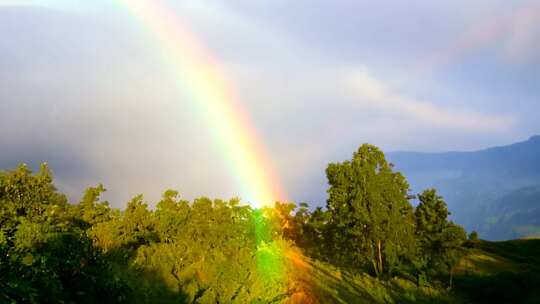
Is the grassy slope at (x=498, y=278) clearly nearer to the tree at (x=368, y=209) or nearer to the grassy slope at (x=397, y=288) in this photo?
the grassy slope at (x=397, y=288)

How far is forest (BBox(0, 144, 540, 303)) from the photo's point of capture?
1202 centimetres

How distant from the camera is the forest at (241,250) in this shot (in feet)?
39.4

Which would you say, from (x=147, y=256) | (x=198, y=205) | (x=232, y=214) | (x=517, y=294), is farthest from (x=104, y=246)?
(x=517, y=294)

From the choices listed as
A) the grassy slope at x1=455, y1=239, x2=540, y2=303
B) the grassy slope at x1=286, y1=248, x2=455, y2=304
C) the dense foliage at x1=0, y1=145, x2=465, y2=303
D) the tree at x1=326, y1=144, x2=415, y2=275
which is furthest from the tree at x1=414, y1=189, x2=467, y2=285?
the grassy slope at x1=286, y1=248, x2=455, y2=304

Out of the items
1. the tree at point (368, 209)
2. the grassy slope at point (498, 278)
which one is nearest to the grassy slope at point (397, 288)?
the grassy slope at point (498, 278)

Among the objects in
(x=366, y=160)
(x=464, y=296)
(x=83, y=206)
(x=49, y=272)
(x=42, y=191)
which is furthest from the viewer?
(x=366, y=160)

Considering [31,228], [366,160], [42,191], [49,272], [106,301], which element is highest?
[366,160]

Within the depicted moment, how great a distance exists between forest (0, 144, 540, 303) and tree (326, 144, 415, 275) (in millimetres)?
172

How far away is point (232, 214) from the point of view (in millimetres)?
41188

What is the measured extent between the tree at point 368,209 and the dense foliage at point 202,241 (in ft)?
0.54

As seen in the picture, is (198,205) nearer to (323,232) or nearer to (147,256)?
(147,256)

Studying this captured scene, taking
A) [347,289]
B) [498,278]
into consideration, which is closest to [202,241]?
[347,289]

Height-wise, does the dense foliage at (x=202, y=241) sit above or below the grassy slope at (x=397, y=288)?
above

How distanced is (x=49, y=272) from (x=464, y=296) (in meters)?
58.6
